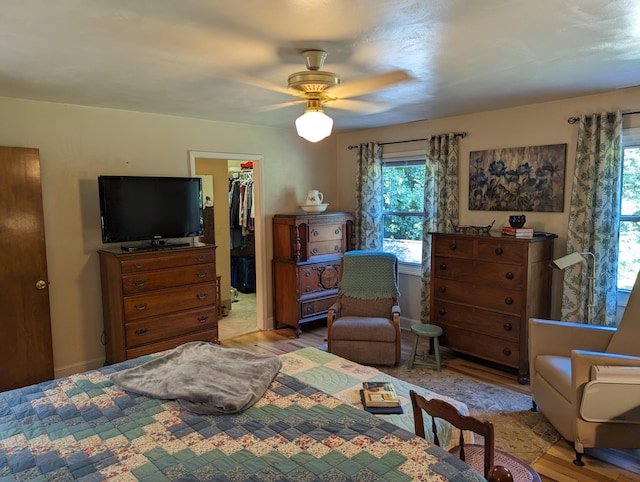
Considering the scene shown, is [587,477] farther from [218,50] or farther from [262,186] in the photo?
[262,186]

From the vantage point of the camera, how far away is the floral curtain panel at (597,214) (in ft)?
11.7

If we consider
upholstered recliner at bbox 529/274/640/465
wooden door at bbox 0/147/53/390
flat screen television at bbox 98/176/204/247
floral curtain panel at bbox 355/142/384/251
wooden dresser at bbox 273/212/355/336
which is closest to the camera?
upholstered recliner at bbox 529/274/640/465

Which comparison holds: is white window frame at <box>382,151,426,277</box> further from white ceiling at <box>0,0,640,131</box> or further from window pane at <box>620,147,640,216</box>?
window pane at <box>620,147,640,216</box>

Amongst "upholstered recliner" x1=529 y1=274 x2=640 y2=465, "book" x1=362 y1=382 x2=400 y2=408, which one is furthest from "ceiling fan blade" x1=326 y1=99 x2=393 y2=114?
"book" x1=362 y1=382 x2=400 y2=408

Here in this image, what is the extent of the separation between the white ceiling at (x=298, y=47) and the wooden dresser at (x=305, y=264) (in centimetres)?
182

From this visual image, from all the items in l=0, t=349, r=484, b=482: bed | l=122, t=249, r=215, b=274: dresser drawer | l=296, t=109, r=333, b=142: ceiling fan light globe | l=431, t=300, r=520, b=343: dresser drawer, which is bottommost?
l=431, t=300, r=520, b=343: dresser drawer

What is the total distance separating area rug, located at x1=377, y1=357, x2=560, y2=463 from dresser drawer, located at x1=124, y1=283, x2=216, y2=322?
187 centimetres

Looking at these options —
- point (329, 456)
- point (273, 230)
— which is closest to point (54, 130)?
point (273, 230)

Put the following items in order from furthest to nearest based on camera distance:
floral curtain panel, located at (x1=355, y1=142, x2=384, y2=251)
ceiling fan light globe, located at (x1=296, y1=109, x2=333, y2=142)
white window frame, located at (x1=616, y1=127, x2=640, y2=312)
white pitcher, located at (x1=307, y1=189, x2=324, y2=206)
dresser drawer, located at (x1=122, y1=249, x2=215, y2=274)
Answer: floral curtain panel, located at (x1=355, y1=142, x2=384, y2=251), white pitcher, located at (x1=307, y1=189, x2=324, y2=206), dresser drawer, located at (x1=122, y1=249, x2=215, y2=274), white window frame, located at (x1=616, y1=127, x2=640, y2=312), ceiling fan light globe, located at (x1=296, y1=109, x2=333, y2=142)

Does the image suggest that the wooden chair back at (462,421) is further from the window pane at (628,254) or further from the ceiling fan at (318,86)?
the window pane at (628,254)

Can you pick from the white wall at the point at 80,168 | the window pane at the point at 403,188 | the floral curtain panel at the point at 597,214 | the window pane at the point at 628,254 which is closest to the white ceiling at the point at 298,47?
the white wall at the point at 80,168

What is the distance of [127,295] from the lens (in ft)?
11.8

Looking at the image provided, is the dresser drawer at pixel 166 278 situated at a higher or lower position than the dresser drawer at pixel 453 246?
lower

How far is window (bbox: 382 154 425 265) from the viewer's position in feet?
17.2
